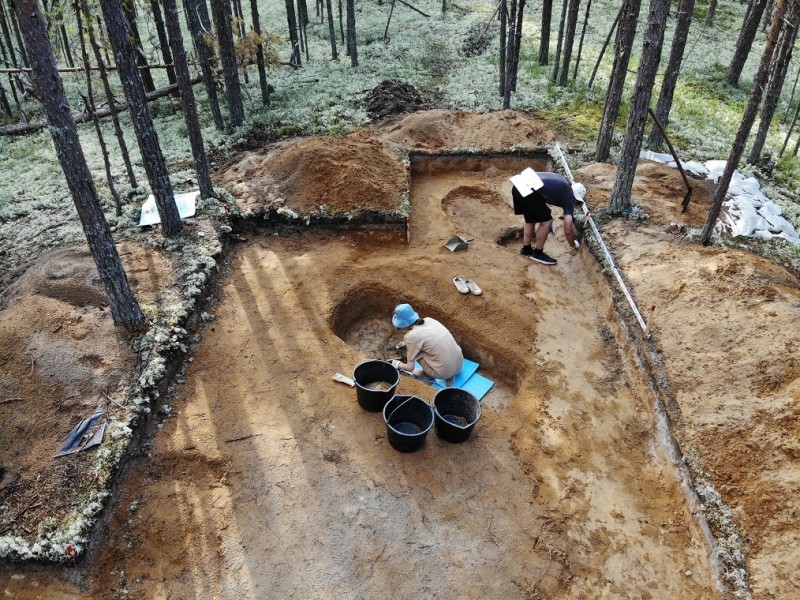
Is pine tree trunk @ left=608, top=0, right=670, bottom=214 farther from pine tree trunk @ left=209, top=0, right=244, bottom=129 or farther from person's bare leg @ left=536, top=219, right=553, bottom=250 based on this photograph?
pine tree trunk @ left=209, top=0, right=244, bottom=129

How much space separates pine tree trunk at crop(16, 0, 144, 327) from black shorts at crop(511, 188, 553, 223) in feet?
21.9

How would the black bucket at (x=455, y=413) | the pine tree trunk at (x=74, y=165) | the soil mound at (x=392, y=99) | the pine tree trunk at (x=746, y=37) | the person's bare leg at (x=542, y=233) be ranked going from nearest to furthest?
1. the pine tree trunk at (x=74, y=165)
2. the black bucket at (x=455, y=413)
3. the person's bare leg at (x=542, y=233)
4. the soil mound at (x=392, y=99)
5. the pine tree trunk at (x=746, y=37)

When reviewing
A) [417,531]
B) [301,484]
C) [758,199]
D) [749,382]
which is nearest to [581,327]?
[749,382]

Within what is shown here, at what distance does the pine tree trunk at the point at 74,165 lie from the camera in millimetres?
5316

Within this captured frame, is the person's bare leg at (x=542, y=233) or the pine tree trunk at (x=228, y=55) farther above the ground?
the pine tree trunk at (x=228, y=55)

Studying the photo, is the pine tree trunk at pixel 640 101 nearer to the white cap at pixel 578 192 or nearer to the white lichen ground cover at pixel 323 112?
the white cap at pixel 578 192

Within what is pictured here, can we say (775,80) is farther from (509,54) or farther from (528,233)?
(528,233)


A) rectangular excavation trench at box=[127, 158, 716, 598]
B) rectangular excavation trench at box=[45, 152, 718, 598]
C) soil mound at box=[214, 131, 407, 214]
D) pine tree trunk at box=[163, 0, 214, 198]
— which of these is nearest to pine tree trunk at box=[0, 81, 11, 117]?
soil mound at box=[214, 131, 407, 214]

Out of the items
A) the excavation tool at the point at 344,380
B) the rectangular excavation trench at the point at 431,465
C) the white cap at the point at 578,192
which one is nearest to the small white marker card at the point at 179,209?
the rectangular excavation trench at the point at 431,465

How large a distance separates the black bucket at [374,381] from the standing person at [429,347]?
24cm

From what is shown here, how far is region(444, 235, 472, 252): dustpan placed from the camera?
9672 mm

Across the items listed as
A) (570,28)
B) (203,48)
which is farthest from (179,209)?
(570,28)

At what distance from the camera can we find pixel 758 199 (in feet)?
35.5

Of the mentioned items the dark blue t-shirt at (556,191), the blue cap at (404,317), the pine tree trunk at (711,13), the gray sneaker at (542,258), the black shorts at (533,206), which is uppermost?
the pine tree trunk at (711,13)
